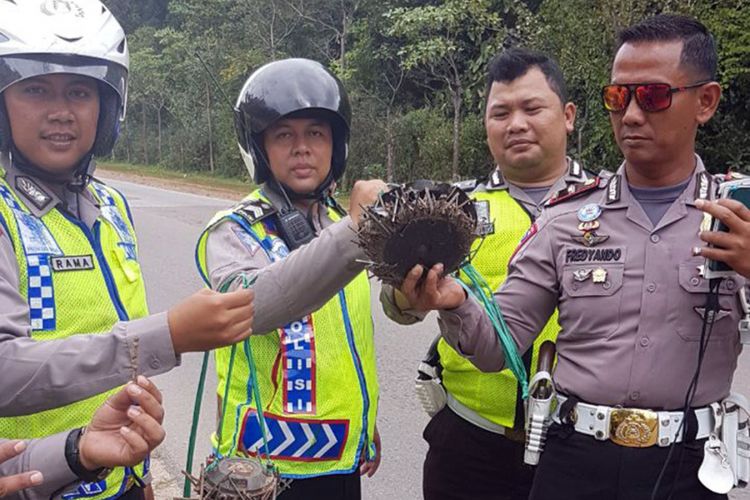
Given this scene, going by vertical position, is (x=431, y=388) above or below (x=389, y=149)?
below

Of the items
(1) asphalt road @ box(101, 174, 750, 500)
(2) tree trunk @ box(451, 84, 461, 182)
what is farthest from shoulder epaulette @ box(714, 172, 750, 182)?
(2) tree trunk @ box(451, 84, 461, 182)

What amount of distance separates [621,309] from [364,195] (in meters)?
0.79

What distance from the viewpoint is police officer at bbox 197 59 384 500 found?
218 centimetres

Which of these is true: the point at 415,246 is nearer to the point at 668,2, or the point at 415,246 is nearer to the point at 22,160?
the point at 22,160

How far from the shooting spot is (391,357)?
6098 mm

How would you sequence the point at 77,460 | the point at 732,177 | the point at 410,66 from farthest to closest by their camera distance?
the point at 410,66
the point at 732,177
the point at 77,460

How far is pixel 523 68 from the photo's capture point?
2779 millimetres

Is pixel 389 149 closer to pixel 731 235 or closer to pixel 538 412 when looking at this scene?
pixel 538 412

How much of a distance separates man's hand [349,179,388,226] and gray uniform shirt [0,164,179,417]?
519 mm

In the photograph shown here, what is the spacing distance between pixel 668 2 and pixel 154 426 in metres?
10.3

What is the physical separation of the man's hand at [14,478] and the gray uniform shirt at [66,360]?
102mm

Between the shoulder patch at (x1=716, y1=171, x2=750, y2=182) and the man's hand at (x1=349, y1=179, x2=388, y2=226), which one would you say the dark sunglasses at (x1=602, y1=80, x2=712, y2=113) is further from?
the man's hand at (x1=349, y1=179, x2=388, y2=226)

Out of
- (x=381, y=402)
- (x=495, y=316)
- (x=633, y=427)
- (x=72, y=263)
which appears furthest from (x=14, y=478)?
(x=381, y=402)

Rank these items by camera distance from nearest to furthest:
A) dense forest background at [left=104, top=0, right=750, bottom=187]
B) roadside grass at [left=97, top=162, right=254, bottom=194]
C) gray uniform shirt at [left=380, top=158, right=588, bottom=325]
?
gray uniform shirt at [left=380, top=158, right=588, bottom=325]
dense forest background at [left=104, top=0, right=750, bottom=187]
roadside grass at [left=97, top=162, right=254, bottom=194]
